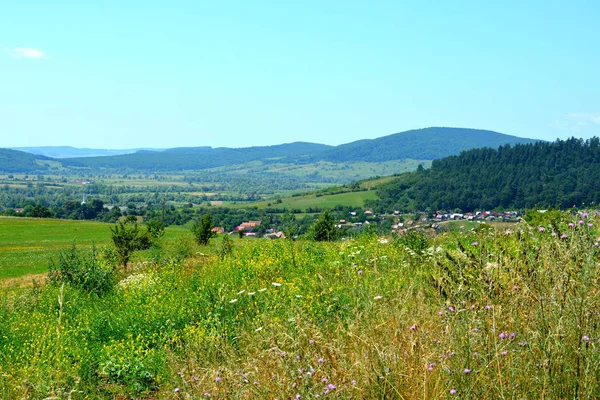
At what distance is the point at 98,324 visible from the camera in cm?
898

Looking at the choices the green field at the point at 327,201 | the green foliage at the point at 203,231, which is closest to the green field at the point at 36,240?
the green foliage at the point at 203,231

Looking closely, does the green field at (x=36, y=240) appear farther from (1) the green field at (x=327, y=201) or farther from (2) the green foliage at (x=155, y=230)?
(1) the green field at (x=327, y=201)

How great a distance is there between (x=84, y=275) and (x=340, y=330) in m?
9.37

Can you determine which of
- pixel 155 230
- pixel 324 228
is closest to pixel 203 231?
pixel 155 230

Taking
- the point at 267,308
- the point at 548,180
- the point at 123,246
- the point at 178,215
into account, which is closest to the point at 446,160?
the point at 548,180

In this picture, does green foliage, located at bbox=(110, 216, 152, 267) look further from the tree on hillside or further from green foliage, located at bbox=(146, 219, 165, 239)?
the tree on hillside

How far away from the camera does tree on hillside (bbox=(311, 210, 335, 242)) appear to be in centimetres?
2358

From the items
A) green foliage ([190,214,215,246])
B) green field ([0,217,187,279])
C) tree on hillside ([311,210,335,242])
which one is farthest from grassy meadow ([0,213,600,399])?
green foliage ([190,214,215,246])

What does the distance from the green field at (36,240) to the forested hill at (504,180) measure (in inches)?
3024

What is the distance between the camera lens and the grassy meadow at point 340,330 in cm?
409

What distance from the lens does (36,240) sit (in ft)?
152

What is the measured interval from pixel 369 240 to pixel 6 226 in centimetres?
5247

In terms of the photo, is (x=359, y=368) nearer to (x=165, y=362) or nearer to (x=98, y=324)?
(x=165, y=362)

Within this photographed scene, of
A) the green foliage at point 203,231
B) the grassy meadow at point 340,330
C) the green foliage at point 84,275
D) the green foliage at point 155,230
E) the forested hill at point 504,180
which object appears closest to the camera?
the grassy meadow at point 340,330
